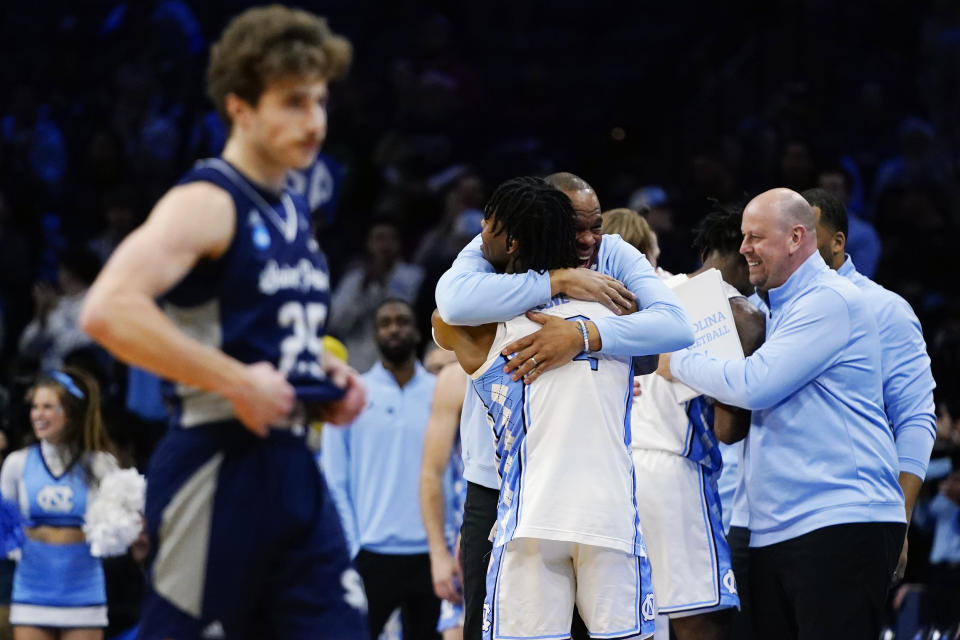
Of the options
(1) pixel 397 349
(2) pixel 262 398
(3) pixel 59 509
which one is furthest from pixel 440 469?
(2) pixel 262 398

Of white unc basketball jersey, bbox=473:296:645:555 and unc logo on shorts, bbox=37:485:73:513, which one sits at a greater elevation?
white unc basketball jersey, bbox=473:296:645:555

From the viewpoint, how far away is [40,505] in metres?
7.45

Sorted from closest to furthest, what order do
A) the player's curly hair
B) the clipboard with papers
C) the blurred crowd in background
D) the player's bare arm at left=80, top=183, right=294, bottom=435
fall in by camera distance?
the player's bare arm at left=80, top=183, right=294, bottom=435 < the player's curly hair < the clipboard with papers < the blurred crowd in background

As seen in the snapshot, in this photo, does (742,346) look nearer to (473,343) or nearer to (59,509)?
(473,343)

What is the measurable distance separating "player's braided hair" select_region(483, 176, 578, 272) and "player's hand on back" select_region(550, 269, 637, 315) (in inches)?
2.5

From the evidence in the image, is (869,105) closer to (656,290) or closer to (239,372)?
(656,290)

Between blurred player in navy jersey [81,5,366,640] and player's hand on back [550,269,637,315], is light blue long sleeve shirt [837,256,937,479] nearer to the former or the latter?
player's hand on back [550,269,637,315]

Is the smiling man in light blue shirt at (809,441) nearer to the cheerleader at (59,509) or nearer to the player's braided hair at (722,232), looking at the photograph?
the player's braided hair at (722,232)

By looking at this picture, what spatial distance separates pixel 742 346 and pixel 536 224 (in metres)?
1.25

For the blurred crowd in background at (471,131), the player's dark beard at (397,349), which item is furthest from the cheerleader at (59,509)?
the player's dark beard at (397,349)

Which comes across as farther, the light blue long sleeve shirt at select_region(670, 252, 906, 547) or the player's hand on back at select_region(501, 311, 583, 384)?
the light blue long sleeve shirt at select_region(670, 252, 906, 547)

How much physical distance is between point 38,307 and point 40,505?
3521 millimetres

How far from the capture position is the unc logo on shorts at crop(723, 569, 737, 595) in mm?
4672

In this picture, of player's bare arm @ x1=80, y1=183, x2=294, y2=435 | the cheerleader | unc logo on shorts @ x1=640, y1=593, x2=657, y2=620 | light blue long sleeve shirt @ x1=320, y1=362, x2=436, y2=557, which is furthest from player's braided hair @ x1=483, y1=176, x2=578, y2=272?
the cheerleader
